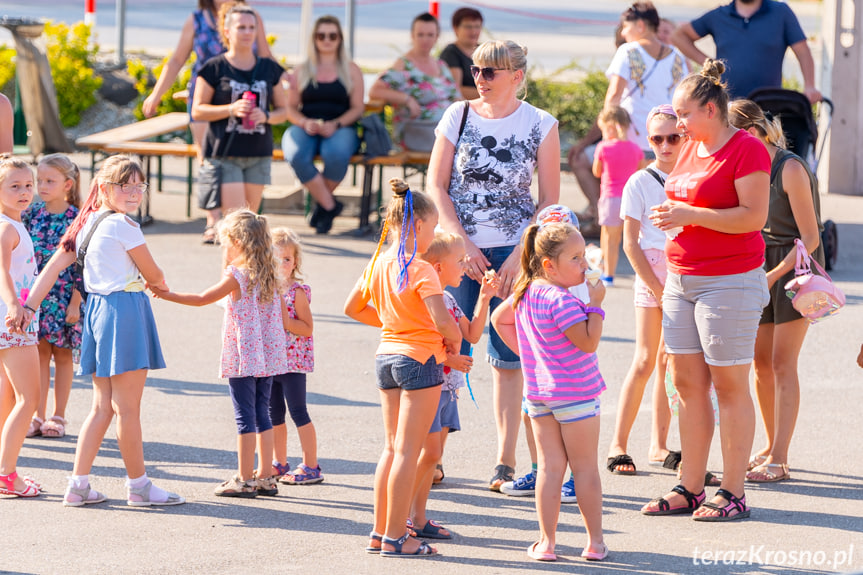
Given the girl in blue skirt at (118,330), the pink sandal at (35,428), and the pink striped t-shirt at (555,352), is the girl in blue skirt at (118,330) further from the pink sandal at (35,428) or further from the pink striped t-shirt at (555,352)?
the pink striped t-shirt at (555,352)

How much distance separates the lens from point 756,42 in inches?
381

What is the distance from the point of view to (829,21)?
1318 centimetres

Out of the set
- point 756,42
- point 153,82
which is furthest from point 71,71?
point 756,42

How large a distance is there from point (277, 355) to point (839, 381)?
12.2 feet

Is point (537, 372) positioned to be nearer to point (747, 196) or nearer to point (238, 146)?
point (747, 196)

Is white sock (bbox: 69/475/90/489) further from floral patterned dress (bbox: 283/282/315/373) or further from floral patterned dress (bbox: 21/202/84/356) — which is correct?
floral patterned dress (bbox: 21/202/84/356)

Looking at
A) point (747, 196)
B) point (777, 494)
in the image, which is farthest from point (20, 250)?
point (777, 494)

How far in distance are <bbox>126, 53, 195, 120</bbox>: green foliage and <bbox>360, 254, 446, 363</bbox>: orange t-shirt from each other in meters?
9.73

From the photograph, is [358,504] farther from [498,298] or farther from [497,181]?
[497,181]

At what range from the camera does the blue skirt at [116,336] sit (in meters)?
5.21

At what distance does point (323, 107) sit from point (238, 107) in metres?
1.51

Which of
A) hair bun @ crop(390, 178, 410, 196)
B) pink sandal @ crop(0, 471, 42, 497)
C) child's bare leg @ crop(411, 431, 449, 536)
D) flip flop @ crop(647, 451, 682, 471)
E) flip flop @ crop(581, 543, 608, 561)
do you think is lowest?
pink sandal @ crop(0, 471, 42, 497)

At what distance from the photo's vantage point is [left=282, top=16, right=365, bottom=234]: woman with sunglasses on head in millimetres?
11195

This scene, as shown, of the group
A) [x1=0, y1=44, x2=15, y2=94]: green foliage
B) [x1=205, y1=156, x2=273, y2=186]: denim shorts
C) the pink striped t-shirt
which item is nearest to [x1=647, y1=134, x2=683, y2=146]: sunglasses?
the pink striped t-shirt
